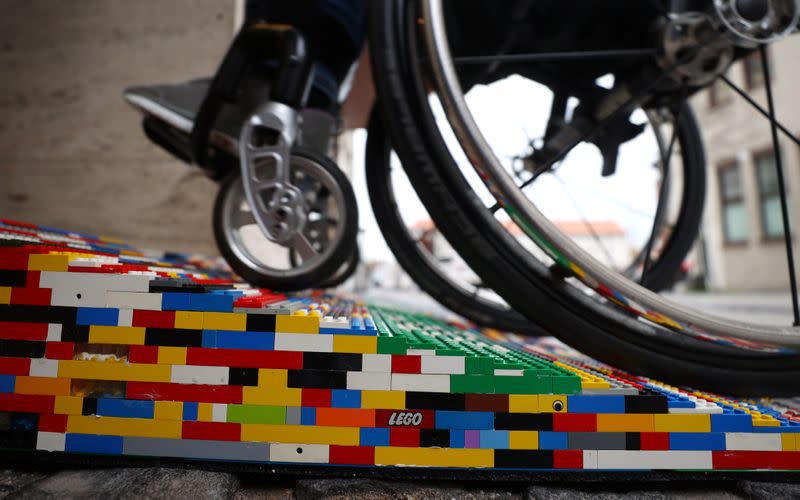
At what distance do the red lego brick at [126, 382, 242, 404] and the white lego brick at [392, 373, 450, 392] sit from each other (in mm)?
203

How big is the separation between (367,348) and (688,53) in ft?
2.83

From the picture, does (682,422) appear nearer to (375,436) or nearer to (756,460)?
(756,460)

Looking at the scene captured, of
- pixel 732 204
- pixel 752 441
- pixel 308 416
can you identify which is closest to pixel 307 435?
pixel 308 416

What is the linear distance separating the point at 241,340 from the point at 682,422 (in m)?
0.58

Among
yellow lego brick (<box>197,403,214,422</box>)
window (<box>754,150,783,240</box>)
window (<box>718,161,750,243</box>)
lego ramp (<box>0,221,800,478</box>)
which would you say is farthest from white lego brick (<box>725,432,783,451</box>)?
window (<box>718,161,750,243</box>)

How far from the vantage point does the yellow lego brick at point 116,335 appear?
23.2 inches

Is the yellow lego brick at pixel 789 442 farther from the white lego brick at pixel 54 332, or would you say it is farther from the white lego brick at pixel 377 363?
the white lego brick at pixel 54 332

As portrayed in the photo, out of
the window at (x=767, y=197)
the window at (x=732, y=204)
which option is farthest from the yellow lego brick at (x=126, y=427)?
the window at (x=732, y=204)

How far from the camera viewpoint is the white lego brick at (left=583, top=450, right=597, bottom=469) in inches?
22.5

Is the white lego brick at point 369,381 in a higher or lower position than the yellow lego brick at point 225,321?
lower

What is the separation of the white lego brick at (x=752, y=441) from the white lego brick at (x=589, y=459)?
0.56ft

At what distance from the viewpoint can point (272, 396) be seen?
22.7 inches

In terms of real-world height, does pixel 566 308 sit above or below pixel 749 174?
below

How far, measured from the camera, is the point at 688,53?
89cm
